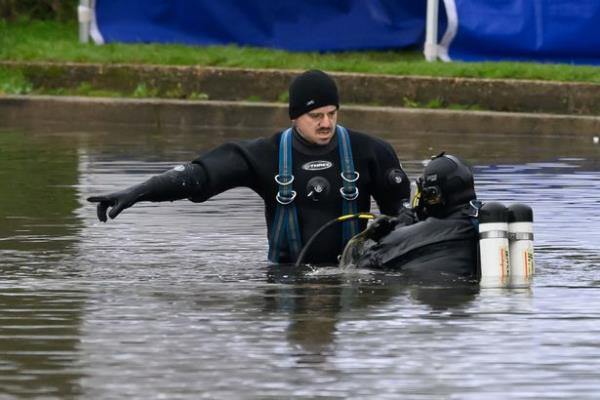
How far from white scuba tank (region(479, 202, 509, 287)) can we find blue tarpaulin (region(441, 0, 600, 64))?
11477 millimetres

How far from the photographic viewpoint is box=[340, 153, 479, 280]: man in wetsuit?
1033 centimetres

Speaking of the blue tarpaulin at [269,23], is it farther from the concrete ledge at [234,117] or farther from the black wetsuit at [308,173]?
the black wetsuit at [308,173]

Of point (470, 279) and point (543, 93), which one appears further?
point (543, 93)

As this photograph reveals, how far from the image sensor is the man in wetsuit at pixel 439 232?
10.3 m

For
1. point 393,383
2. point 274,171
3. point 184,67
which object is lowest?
point 393,383

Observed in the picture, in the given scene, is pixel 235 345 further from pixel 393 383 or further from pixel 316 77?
pixel 316 77

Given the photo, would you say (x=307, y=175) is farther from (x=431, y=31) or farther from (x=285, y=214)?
(x=431, y=31)

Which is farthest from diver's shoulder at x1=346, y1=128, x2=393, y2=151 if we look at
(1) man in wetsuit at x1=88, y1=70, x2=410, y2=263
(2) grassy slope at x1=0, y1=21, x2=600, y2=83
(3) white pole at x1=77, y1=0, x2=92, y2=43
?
(3) white pole at x1=77, y1=0, x2=92, y2=43

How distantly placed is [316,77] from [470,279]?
4.37ft

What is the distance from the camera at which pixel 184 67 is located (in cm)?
2139

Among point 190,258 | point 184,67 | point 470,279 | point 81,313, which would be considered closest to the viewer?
point 81,313

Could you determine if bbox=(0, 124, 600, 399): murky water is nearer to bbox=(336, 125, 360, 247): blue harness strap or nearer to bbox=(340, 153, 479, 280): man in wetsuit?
bbox=(340, 153, 479, 280): man in wetsuit

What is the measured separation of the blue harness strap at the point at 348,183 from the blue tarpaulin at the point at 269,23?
11579 millimetres

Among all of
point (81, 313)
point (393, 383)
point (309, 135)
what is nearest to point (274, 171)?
point (309, 135)
